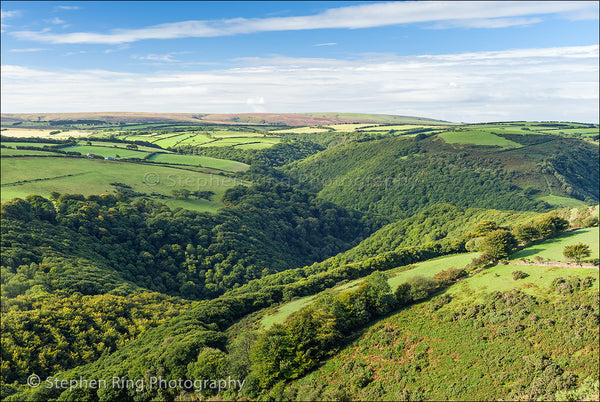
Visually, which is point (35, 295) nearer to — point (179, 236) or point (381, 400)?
point (179, 236)

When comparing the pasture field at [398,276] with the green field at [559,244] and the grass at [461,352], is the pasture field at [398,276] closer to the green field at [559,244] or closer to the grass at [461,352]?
the green field at [559,244]

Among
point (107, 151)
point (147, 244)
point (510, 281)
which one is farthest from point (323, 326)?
point (107, 151)

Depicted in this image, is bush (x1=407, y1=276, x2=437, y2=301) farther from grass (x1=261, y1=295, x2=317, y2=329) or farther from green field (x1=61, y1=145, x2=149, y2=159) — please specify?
green field (x1=61, y1=145, x2=149, y2=159)

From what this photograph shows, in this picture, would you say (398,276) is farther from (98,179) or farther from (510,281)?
(98,179)

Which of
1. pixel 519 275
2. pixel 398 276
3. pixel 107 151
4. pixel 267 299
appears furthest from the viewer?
pixel 107 151

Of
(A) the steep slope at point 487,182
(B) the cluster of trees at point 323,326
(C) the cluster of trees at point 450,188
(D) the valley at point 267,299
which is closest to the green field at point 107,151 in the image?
(D) the valley at point 267,299
